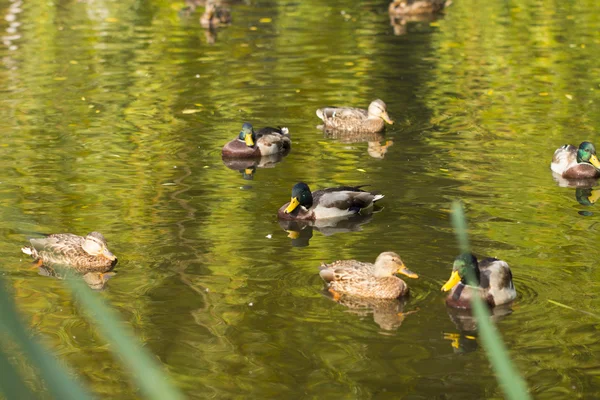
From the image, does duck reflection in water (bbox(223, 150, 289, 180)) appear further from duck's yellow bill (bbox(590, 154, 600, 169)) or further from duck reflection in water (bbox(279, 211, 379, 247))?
duck's yellow bill (bbox(590, 154, 600, 169))

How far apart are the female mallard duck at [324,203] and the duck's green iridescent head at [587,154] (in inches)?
101

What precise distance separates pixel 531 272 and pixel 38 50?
14.5 metres

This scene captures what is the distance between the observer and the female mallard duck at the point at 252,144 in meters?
12.1

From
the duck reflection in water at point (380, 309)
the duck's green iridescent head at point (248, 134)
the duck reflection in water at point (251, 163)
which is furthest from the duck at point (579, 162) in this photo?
the duck reflection in water at point (380, 309)

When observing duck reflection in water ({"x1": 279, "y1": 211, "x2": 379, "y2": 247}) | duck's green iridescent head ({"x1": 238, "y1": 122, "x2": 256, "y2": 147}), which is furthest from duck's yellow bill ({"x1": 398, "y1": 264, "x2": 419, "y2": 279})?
duck's green iridescent head ({"x1": 238, "y1": 122, "x2": 256, "y2": 147})

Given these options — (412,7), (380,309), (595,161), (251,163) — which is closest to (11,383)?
(380,309)

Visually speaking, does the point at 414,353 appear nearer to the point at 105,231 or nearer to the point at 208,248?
the point at 208,248

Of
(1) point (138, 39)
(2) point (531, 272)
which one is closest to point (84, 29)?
(1) point (138, 39)

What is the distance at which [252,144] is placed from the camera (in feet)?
39.6

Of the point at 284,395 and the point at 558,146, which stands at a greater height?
the point at 284,395

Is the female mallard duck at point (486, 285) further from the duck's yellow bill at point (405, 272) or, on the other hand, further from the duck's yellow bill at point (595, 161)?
the duck's yellow bill at point (595, 161)

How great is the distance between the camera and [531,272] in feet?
25.7

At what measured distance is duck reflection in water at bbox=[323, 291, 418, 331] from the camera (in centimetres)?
707

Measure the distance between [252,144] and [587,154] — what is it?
12.5 ft
